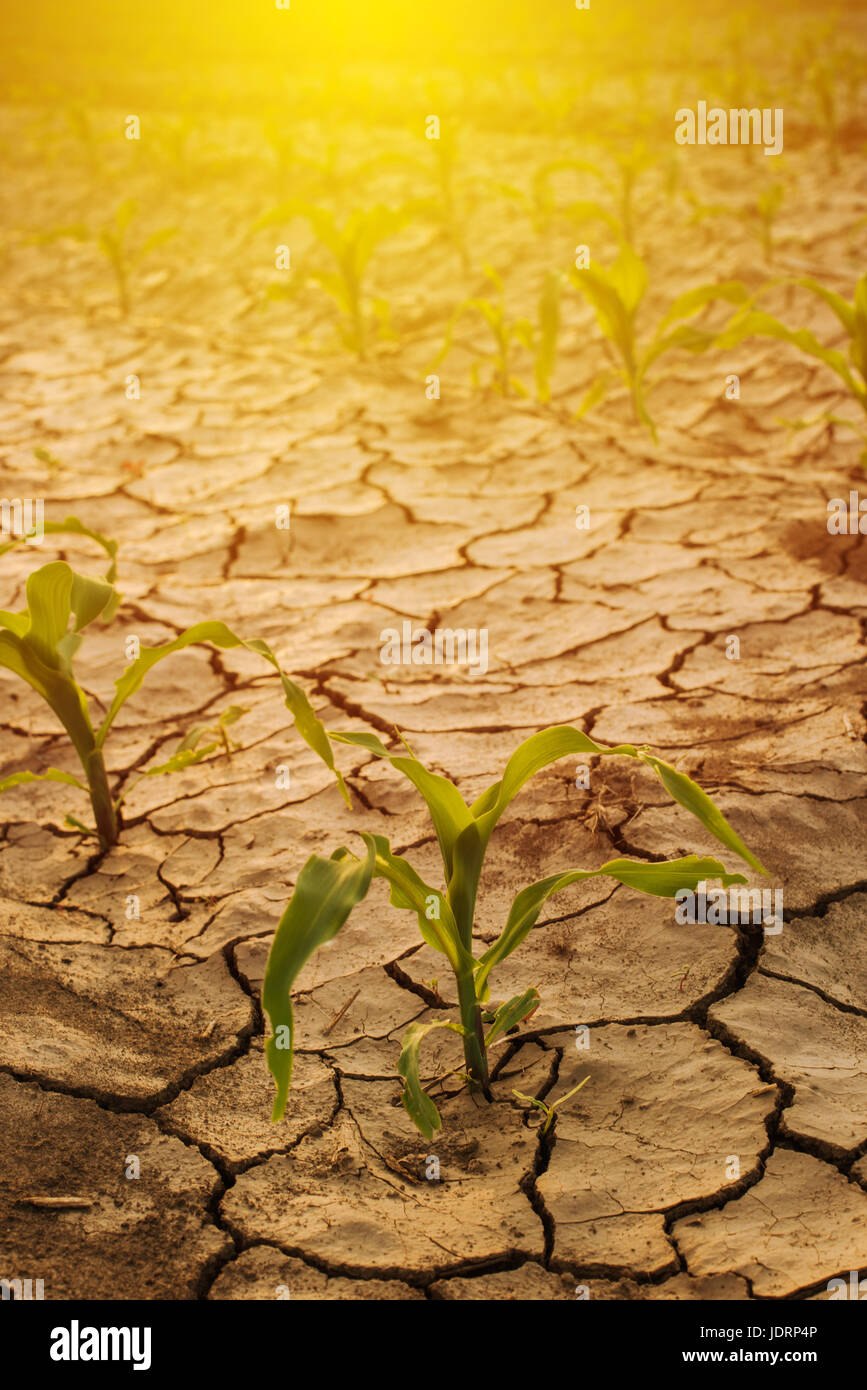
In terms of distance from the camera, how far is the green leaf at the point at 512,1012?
145cm

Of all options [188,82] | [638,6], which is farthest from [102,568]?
[638,6]

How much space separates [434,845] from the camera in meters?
1.91

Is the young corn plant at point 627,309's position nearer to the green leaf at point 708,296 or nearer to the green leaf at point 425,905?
the green leaf at point 708,296

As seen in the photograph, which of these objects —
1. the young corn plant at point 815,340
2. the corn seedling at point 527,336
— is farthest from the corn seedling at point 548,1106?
the corn seedling at point 527,336

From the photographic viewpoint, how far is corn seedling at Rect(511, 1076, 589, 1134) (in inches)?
54.9

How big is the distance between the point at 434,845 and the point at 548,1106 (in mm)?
567

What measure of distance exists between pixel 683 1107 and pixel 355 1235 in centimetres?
44

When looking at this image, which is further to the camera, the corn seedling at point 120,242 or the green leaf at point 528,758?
the corn seedling at point 120,242

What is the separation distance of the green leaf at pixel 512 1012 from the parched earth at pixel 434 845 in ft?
0.26

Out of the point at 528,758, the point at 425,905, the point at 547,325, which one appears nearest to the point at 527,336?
the point at 547,325

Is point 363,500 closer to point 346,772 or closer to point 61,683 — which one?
point 346,772

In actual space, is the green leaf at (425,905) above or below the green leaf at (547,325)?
below

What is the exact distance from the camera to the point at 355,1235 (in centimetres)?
129

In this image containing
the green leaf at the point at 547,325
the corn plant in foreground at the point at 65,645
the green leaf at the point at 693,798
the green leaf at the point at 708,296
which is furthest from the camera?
the green leaf at the point at 547,325
